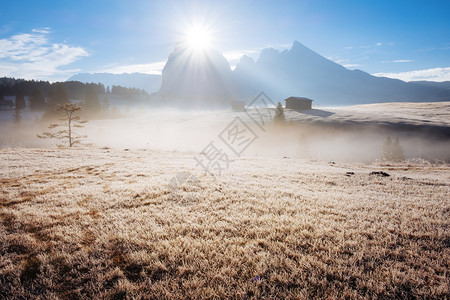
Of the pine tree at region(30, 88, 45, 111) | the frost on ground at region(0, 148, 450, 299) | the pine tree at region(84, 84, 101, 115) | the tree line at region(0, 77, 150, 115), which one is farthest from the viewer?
the pine tree at region(84, 84, 101, 115)

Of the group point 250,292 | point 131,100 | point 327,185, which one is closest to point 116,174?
point 250,292

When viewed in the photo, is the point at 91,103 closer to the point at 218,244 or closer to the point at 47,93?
the point at 47,93

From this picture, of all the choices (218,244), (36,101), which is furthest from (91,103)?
(218,244)

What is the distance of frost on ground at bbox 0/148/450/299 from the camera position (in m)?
3.57

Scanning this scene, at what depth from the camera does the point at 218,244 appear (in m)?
4.89

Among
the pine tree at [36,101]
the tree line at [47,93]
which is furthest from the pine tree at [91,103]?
the pine tree at [36,101]

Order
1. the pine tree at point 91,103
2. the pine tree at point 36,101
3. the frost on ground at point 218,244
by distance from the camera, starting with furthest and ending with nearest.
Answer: the pine tree at point 91,103, the pine tree at point 36,101, the frost on ground at point 218,244

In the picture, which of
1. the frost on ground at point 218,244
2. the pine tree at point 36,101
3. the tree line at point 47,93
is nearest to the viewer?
the frost on ground at point 218,244

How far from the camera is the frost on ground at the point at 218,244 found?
357 cm

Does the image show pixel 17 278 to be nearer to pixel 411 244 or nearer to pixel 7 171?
pixel 411 244

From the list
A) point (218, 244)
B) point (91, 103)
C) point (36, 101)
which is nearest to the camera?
point (218, 244)

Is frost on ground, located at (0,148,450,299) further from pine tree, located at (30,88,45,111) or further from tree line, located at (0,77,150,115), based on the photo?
pine tree, located at (30,88,45,111)

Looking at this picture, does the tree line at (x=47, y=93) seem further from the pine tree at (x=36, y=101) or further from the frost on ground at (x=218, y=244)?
the frost on ground at (x=218, y=244)

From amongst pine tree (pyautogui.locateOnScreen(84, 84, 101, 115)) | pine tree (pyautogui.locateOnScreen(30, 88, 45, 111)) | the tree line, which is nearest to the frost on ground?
the tree line
